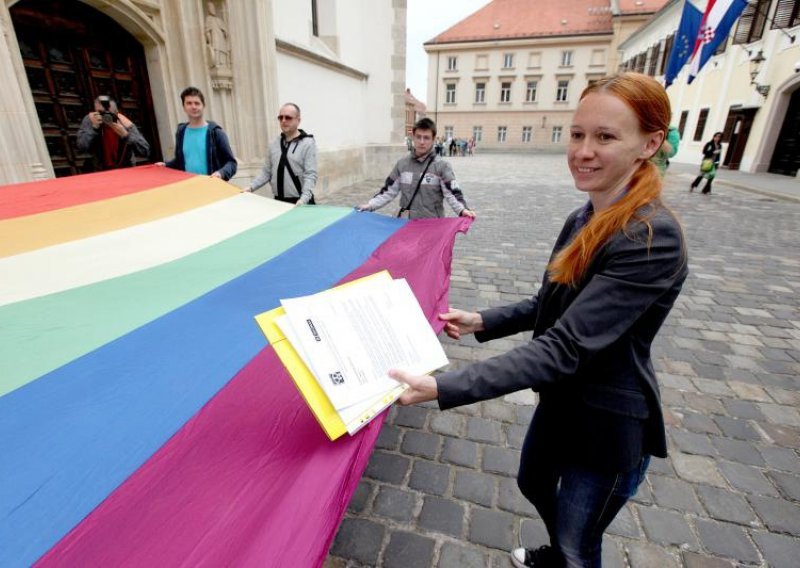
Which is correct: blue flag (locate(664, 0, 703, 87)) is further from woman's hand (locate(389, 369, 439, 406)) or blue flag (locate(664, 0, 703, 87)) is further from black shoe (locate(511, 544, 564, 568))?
woman's hand (locate(389, 369, 439, 406))

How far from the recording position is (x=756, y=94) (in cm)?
1833

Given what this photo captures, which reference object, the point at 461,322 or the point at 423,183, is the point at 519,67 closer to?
the point at 423,183

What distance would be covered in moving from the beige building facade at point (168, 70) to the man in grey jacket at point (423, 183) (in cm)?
425

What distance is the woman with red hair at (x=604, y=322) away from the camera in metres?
1.09

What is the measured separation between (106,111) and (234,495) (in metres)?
4.76

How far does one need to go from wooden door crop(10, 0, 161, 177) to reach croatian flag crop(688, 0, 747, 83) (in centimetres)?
1447

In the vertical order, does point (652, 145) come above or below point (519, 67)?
below

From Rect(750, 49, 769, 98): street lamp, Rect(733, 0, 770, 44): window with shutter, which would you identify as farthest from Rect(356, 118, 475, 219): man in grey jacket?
Rect(733, 0, 770, 44): window with shutter

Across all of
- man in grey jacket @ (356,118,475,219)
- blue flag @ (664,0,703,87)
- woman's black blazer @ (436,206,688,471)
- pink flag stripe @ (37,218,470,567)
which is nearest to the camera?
pink flag stripe @ (37,218,470,567)

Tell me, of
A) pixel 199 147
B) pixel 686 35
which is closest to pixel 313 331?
pixel 199 147

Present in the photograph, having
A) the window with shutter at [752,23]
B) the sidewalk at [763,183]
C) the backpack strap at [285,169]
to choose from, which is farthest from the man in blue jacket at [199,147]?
the window with shutter at [752,23]

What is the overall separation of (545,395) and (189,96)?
472cm

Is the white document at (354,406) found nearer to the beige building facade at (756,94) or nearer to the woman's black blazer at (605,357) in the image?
the woman's black blazer at (605,357)

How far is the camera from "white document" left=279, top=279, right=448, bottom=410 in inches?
44.1
